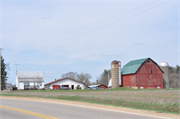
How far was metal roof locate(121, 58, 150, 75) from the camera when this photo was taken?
222ft

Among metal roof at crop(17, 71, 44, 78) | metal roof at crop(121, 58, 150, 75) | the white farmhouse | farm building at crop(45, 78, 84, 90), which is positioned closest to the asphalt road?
metal roof at crop(121, 58, 150, 75)

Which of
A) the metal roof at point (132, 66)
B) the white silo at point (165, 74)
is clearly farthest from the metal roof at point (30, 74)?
the white silo at point (165, 74)

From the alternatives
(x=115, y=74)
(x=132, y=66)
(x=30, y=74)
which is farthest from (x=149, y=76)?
(x=30, y=74)

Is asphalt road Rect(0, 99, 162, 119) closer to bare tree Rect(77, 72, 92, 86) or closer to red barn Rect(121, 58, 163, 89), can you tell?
red barn Rect(121, 58, 163, 89)

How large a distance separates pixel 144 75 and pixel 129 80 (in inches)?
192

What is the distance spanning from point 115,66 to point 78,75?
54.9 meters

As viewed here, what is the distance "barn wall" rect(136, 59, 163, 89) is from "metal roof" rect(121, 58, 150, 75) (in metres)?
1.10

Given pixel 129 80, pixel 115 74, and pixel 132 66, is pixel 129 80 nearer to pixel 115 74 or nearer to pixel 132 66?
pixel 115 74

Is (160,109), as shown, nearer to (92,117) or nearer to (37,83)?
(92,117)

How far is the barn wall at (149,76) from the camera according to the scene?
2648 inches

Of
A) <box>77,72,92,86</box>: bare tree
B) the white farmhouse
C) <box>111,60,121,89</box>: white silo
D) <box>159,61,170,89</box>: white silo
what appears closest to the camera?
<box>111,60,121,89</box>: white silo

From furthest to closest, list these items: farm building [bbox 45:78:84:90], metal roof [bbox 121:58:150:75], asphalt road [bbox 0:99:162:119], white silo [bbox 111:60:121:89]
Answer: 1. farm building [bbox 45:78:84:90]
2. white silo [bbox 111:60:121:89]
3. metal roof [bbox 121:58:150:75]
4. asphalt road [bbox 0:99:162:119]

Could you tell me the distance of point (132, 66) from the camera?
234ft

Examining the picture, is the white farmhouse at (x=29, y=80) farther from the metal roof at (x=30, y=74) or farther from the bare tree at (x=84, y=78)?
the bare tree at (x=84, y=78)
